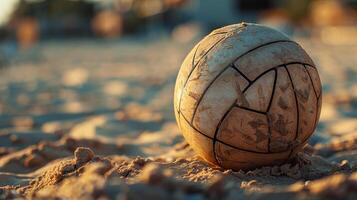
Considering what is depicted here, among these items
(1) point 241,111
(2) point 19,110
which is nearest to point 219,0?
(2) point 19,110

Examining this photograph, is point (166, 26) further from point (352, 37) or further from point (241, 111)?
point (241, 111)

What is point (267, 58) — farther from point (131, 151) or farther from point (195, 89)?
point (131, 151)

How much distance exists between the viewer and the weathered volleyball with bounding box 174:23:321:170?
321 centimetres

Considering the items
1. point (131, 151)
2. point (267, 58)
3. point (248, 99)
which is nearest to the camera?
point (248, 99)

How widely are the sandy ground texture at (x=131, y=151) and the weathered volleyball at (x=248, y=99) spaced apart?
0.54 feet

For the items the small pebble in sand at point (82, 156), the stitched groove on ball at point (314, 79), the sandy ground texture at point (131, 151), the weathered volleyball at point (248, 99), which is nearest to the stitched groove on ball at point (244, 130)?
the weathered volleyball at point (248, 99)

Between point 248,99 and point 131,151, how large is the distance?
6.71 ft

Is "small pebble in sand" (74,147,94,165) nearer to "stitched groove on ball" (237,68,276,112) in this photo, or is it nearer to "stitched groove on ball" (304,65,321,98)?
"stitched groove on ball" (237,68,276,112)

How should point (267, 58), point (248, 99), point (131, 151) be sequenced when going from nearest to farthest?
point (248, 99)
point (267, 58)
point (131, 151)

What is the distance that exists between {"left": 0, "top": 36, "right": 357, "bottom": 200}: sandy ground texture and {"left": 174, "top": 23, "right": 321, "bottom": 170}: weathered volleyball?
0.54 ft

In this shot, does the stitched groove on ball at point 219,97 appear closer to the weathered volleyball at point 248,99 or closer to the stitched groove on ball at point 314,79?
the weathered volleyball at point 248,99

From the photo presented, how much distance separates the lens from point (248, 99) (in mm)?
3188

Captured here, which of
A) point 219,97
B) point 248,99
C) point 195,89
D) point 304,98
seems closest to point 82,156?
point 195,89

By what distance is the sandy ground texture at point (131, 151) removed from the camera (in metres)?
2.50
